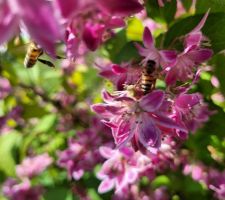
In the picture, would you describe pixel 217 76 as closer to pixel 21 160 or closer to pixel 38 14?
pixel 38 14

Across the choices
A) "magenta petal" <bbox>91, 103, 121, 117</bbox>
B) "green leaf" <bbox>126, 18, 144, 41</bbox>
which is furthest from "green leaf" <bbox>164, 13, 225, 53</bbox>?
"green leaf" <bbox>126, 18, 144, 41</bbox>

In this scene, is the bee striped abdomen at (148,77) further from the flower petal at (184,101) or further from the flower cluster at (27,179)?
the flower cluster at (27,179)

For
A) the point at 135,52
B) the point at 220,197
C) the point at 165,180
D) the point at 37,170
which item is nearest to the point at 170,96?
the point at 135,52

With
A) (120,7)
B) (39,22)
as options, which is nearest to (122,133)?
(120,7)

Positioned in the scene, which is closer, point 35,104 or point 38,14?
point 38,14

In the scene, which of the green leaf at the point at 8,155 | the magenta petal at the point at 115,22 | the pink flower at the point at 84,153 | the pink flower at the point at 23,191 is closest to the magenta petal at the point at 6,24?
the magenta petal at the point at 115,22
